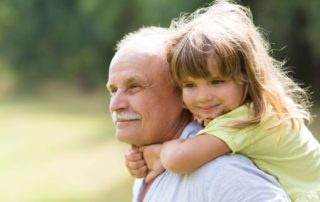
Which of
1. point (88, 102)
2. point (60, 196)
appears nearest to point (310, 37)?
point (60, 196)

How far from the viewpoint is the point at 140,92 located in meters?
2.39

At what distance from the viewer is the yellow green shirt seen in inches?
84.2

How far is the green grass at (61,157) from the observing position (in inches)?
488

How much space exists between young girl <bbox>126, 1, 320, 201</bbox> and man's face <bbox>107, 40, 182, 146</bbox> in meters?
0.13

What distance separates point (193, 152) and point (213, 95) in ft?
0.55

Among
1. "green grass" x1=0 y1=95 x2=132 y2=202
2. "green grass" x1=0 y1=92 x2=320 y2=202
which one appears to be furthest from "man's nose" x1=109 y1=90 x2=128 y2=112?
"green grass" x1=0 y1=92 x2=320 y2=202

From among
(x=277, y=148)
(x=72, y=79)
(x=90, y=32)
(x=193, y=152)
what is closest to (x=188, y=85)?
(x=193, y=152)

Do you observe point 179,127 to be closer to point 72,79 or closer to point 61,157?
point 61,157

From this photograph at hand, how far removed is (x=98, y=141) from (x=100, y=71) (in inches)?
372

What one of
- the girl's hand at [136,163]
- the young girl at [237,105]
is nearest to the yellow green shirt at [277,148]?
the young girl at [237,105]

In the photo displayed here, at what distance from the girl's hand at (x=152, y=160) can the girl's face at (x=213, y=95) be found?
0.77 feet

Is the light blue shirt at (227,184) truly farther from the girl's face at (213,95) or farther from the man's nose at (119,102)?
the man's nose at (119,102)

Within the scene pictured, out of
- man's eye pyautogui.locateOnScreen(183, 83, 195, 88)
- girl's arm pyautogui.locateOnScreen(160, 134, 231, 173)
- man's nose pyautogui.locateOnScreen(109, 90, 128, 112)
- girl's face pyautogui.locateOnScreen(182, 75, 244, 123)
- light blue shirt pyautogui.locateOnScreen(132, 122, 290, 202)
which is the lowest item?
light blue shirt pyautogui.locateOnScreen(132, 122, 290, 202)

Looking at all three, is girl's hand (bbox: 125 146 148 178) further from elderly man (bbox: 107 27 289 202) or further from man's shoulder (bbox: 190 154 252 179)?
man's shoulder (bbox: 190 154 252 179)
